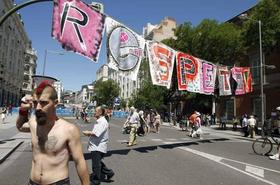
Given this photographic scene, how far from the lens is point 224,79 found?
2041 cm

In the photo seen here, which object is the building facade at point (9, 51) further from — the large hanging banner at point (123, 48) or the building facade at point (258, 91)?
the large hanging banner at point (123, 48)

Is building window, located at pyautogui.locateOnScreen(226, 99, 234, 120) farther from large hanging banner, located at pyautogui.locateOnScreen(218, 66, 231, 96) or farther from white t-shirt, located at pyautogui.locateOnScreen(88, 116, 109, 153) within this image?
white t-shirt, located at pyautogui.locateOnScreen(88, 116, 109, 153)

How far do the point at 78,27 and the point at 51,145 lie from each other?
8668mm

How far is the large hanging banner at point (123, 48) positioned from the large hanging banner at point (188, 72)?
325cm

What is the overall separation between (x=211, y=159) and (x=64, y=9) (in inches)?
273

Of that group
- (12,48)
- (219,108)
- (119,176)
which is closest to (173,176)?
(119,176)

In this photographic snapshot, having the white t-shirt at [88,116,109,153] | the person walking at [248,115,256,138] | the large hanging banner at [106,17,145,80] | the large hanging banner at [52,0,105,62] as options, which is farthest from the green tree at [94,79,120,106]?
the white t-shirt at [88,116,109,153]

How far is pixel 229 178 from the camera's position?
9234mm

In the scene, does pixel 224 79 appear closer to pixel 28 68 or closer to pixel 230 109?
pixel 230 109

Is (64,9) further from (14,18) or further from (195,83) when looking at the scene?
(14,18)

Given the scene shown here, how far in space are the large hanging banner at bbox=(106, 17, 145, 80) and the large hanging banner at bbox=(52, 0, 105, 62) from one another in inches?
21.0

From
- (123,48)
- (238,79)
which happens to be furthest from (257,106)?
(123,48)

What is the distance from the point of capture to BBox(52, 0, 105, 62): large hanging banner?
11.1 metres

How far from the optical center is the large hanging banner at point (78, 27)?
36.4ft
